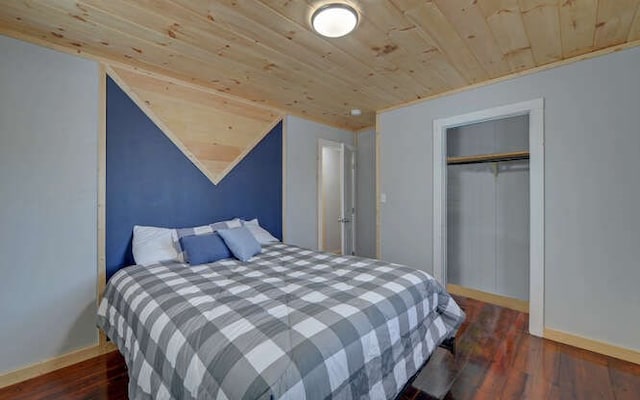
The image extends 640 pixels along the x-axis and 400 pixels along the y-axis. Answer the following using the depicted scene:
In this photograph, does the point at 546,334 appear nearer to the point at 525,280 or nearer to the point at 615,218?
the point at 525,280

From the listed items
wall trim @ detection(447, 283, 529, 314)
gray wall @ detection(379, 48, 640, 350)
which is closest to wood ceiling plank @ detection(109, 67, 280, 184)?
gray wall @ detection(379, 48, 640, 350)

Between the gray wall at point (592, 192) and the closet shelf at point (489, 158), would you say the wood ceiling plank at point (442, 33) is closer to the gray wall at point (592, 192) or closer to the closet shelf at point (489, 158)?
the gray wall at point (592, 192)

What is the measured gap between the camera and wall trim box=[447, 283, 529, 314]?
3.21 meters

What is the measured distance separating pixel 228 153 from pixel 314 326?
2.48 metres

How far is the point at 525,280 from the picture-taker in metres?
3.24

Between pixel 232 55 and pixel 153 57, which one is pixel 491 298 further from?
A: pixel 153 57

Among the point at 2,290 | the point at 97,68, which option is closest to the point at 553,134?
the point at 97,68

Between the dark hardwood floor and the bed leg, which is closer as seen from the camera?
the dark hardwood floor

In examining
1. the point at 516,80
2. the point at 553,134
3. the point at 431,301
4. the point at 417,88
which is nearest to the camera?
the point at 431,301

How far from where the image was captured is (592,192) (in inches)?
92.8

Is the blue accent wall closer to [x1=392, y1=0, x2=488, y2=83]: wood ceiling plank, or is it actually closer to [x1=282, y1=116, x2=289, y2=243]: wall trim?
[x1=282, y1=116, x2=289, y2=243]: wall trim

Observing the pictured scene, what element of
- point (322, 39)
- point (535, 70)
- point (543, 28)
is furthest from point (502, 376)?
point (322, 39)

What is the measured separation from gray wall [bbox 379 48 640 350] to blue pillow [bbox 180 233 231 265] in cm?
293

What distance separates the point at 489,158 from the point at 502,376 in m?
2.36
